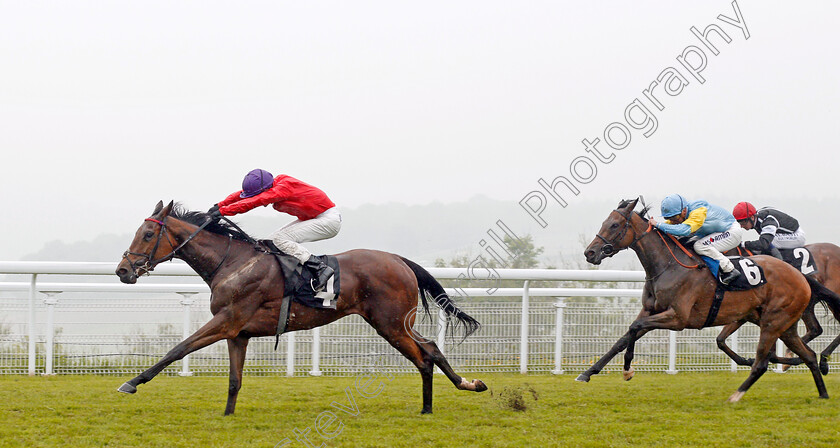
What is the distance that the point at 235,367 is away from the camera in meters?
5.50

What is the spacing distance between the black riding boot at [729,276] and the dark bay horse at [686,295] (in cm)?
8

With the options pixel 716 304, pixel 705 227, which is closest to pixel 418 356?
pixel 716 304

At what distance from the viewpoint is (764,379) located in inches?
303

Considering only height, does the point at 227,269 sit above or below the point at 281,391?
above

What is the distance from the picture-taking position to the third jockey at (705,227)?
6.17 meters

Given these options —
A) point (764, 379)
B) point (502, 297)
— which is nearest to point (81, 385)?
point (502, 297)

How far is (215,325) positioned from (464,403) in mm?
1891

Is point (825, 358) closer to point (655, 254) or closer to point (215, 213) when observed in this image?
point (655, 254)

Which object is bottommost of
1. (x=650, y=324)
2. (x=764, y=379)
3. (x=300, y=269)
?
(x=764, y=379)

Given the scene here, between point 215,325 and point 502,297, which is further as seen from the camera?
point 502,297

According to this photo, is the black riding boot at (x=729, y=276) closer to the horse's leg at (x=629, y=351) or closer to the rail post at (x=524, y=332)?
the horse's leg at (x=629, y=351)

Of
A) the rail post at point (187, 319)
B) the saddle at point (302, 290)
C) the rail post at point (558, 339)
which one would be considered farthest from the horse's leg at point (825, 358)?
the rail post at point (187, 319)

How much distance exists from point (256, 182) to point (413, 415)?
73.0 inches

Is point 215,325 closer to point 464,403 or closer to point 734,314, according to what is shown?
point 464,403
